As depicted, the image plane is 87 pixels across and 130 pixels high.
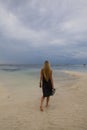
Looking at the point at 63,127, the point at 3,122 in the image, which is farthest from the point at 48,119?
the point at 3,122

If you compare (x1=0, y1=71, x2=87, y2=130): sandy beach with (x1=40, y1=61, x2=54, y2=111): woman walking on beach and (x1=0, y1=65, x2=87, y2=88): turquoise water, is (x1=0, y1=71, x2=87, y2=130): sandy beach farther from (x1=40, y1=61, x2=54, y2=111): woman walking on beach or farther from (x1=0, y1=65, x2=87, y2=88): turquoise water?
(x1=0, y1=65, x2=87, y2=88): turquoise water

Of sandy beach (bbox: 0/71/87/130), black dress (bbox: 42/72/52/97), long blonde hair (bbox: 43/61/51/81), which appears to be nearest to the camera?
sandy beach (bbox: 0/71/87/130)

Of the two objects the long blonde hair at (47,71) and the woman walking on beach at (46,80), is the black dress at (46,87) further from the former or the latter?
the long blonde hair at (47,71)

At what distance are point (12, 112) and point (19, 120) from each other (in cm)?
110

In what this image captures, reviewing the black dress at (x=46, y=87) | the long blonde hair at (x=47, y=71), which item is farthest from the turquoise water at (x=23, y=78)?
the long blonde hair at (x=47, y=71)

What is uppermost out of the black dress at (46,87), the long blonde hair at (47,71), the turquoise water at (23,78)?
the long blonde hair at (47,71)

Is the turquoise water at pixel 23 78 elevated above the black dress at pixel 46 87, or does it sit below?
below

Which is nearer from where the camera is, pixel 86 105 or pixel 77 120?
pixel 77 120

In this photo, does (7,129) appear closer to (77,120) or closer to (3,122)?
(3,122)

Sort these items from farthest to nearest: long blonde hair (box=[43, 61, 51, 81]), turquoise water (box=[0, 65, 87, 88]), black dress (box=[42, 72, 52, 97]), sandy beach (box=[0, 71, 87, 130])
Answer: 1. turquoise water (box=[0, 65, 87, 88])
2. black dress (box=[42, 72, 52, 97])
3. long blonde hair (box=[43, 61, 51, 81])
4. sandy beach (box=[0, 71, 87, 130])

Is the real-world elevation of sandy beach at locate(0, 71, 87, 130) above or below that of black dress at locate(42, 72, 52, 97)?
below

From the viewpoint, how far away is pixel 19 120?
699 cm

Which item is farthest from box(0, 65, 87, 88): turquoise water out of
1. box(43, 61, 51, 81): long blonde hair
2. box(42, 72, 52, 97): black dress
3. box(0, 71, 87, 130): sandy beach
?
box(43, 61, 51, 81): long blonde hair

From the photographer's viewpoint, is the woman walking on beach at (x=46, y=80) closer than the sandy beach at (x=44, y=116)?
No
